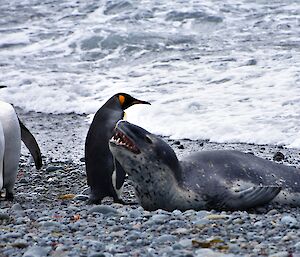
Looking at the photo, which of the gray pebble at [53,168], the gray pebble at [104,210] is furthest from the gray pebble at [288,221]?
the gray pebble at [53,168]

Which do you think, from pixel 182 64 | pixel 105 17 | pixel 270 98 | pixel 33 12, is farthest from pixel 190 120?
pixel 33 12

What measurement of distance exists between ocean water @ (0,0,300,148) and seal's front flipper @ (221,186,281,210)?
329 centimetres

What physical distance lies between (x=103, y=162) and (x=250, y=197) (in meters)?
1.67

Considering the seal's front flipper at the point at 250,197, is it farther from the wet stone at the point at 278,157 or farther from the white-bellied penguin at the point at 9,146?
the wet stone at the point at 278,157

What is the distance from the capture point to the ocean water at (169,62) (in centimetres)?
931

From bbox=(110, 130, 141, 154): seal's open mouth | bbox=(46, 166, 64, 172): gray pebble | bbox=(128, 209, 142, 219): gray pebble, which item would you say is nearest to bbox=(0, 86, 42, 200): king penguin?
bbox=(46, 166, 64, 172): gray pebble

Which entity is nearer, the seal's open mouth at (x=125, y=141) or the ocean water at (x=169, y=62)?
the seal's open mouth at (x=125, y=141)

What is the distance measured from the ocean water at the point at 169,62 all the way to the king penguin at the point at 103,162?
2389 millimetres

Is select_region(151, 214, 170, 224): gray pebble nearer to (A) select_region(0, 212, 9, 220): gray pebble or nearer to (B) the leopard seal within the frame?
(B) the leopard seal

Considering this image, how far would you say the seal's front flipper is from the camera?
4.71 meters

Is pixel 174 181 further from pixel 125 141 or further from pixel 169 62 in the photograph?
pixel 169 62

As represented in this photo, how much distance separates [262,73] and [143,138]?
674cm

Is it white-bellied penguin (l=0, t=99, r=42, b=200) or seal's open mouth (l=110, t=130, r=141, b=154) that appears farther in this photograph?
white-bellied penguin (l=0, t=99, r=42, b=200)

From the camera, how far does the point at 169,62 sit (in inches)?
509
